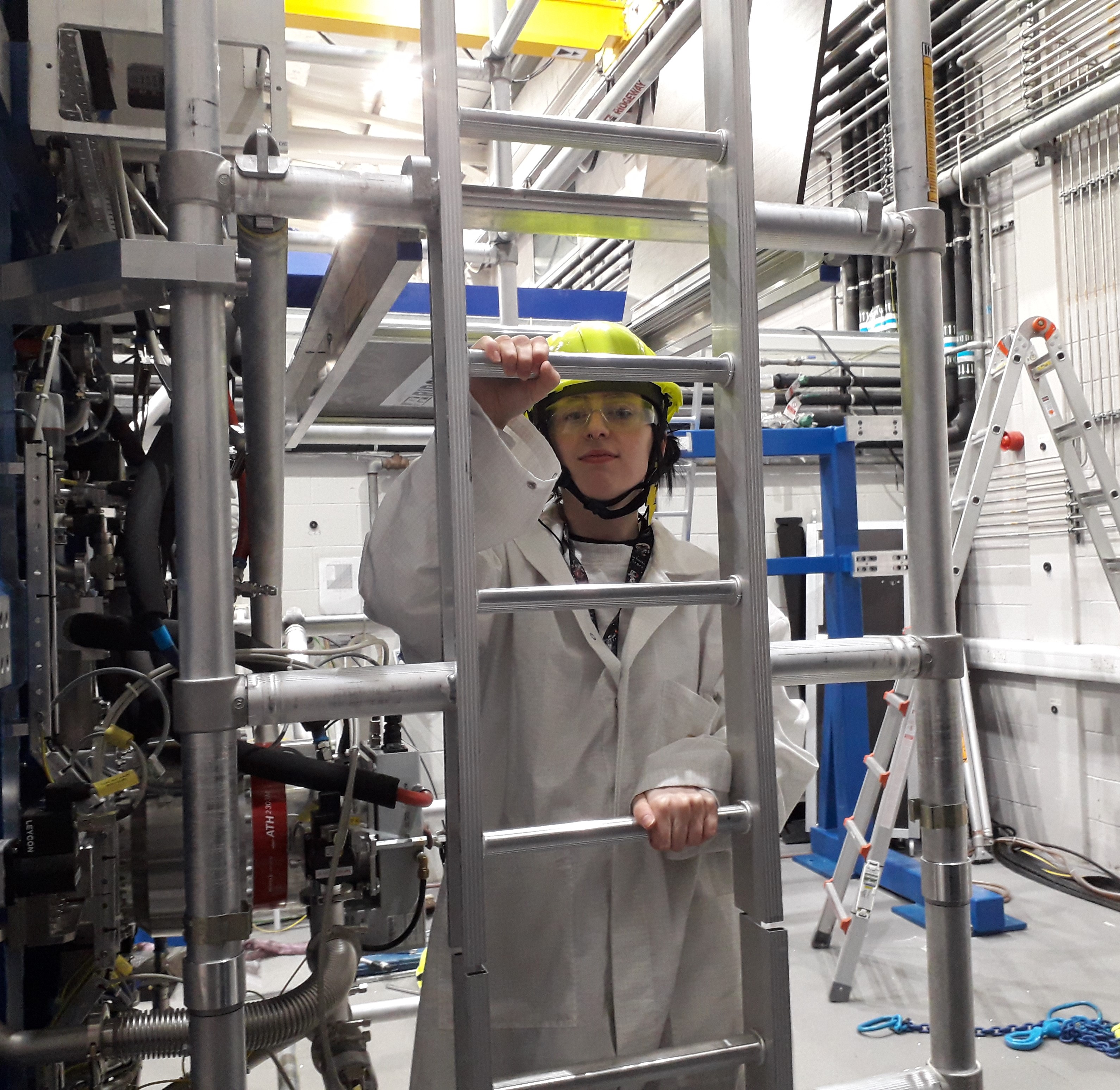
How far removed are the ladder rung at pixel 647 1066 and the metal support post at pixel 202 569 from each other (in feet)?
1.01

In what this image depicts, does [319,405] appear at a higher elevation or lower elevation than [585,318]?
lower

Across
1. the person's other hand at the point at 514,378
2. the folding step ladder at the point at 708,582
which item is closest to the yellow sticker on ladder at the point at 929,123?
the folding step ladder at the point at 708,582

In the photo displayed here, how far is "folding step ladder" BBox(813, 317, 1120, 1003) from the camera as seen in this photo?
330cm

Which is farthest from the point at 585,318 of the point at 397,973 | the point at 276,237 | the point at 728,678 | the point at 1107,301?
the point at 1107,301

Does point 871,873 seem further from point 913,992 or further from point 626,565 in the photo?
point 626,565

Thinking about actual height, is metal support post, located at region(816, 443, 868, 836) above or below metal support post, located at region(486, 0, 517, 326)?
below

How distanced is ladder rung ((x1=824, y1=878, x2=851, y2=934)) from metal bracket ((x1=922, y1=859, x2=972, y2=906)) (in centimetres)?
232

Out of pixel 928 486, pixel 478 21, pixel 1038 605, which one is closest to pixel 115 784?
pixel 928 486

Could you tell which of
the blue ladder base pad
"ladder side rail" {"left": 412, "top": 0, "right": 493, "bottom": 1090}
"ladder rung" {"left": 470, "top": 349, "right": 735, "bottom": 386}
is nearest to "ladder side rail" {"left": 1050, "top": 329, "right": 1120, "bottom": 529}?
the blue ladder base pad

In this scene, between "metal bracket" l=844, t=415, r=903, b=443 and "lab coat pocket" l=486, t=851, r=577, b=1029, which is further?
"metal bracket" l=844, t=415, r=903, b=443

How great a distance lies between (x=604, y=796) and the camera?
57.6 inches

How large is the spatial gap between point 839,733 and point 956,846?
11.5ft

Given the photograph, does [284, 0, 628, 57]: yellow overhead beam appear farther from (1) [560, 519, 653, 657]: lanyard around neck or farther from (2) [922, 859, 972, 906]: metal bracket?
(2) [922, 859, 972, 906]: metal bracket

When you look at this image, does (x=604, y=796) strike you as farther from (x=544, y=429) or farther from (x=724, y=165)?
(x=724, y=165)
